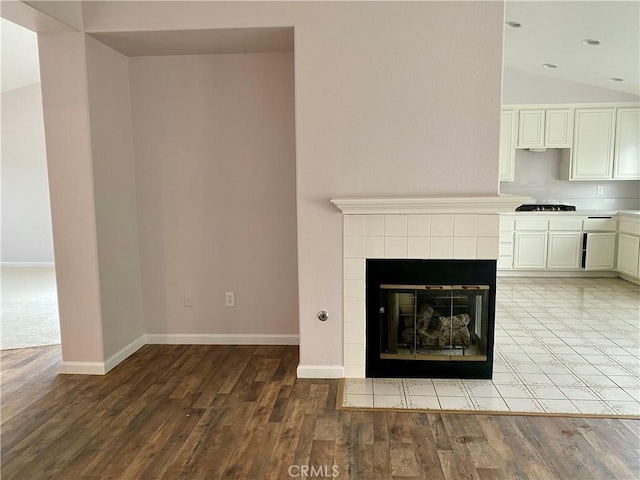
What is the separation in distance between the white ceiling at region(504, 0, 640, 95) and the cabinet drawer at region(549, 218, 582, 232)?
1.73m

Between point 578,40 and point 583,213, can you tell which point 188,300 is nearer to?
point 578,40

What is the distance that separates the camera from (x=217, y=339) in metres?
3.84

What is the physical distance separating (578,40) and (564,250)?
2643 millimetres

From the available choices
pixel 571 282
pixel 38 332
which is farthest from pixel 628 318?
pixel 38 332

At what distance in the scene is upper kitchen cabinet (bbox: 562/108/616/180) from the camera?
6219mm

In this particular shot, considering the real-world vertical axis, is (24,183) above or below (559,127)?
below

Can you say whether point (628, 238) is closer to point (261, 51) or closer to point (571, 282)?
point (571, 282)

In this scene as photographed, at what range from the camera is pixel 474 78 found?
293cm

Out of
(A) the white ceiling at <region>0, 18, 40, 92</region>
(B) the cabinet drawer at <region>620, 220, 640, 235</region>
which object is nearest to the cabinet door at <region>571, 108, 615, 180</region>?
(B) the cabinet drawer at <region>620, 220, 640, 235</region>

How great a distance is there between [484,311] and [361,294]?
2.58ft

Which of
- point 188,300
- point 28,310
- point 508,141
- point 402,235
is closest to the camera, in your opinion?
point 402,235

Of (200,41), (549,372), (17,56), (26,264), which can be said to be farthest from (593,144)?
(26,264)

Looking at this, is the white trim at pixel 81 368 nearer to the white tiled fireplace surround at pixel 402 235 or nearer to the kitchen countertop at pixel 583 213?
the white tiled fireplace surround at pixel 402 235

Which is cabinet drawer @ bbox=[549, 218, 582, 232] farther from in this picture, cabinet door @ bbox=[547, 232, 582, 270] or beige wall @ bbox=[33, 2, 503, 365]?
beige wall @ bbox=[33, 2, 503, 365]
